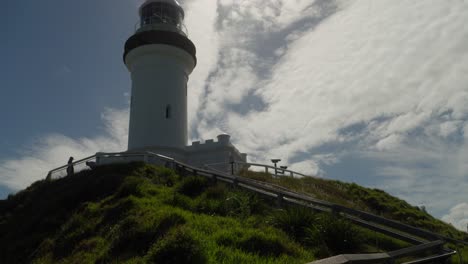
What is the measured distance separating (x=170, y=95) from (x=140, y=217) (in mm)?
16003

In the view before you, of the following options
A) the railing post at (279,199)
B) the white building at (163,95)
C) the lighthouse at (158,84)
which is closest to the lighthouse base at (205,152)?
the white building at (163,95)

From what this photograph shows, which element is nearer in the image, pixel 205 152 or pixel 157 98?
pixel 205 152

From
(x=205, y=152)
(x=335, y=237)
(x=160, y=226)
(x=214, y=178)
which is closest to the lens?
(x=335, y=237)

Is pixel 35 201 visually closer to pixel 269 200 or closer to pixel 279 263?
pixel 269 200

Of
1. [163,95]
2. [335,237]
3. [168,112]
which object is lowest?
[335,237]

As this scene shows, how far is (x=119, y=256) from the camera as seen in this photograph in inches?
314

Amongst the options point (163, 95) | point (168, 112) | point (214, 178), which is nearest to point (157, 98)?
point (163, 95)

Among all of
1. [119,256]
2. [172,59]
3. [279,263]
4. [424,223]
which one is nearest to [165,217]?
[119,256]

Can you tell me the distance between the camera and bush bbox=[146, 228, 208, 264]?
6645 millimetres

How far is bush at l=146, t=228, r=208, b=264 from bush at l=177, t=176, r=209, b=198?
6105 millimetres

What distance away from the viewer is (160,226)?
8.69 metres

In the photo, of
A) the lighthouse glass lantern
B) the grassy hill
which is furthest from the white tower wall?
the grassy hill

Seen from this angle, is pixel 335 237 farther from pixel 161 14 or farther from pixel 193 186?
pixel 161 14

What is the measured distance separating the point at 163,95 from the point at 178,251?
62.3 ft
